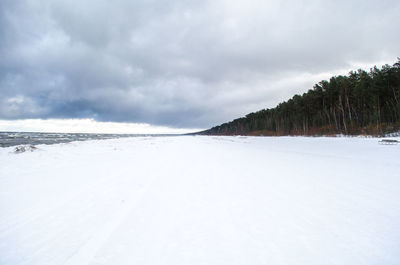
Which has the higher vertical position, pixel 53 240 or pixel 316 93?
pixel 316 93

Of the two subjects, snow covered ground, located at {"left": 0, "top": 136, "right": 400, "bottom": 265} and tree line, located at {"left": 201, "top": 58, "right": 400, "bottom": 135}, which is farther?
tree line, located at {"left": 201, "top": 58, "right": 400, "bottom": 135}

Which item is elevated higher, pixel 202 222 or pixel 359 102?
pixel 359 102

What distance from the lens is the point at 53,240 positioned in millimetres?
2271

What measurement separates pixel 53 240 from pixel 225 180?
380 cm

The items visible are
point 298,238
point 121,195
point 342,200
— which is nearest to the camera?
point 298,238

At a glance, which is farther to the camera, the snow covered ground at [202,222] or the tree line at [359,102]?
the tree line at [359,102]

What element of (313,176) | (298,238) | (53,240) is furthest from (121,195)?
(313,176)

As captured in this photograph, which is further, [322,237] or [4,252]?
[322,237]

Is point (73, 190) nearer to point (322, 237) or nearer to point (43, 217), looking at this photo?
point (43, 217)

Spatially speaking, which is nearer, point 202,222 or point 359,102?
point 202,222

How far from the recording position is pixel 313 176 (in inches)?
213

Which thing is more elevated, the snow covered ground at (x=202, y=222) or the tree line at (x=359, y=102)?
the tree line at (x=359, y=102)

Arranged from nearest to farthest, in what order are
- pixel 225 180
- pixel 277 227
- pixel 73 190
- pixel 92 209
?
pixel 277 227 → pixel 92 209 → pixel 73 190 → pixel 225 180

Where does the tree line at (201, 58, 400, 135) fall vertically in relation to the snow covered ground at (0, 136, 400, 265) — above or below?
above
